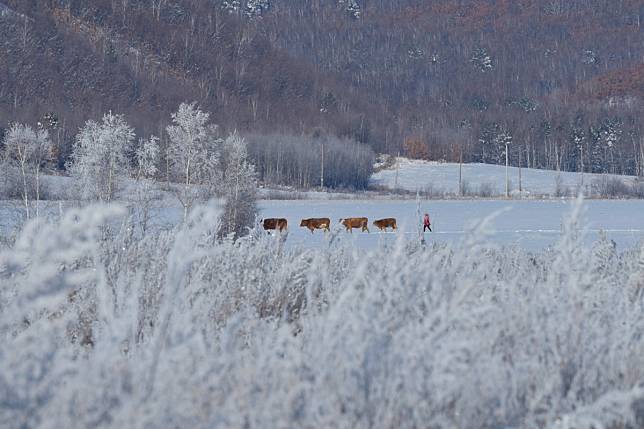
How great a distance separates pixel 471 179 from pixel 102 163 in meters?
67.8

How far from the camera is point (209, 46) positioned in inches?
6811

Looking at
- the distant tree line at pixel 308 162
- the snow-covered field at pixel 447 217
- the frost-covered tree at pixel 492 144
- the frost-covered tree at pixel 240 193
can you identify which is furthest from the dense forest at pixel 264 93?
the frost-covered tree at pixel 240 193

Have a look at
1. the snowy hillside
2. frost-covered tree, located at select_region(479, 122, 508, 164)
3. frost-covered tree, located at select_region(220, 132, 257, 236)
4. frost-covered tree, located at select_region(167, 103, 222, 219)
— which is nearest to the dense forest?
frost-covered tree, located at select_region(479, 122, 508, 164)

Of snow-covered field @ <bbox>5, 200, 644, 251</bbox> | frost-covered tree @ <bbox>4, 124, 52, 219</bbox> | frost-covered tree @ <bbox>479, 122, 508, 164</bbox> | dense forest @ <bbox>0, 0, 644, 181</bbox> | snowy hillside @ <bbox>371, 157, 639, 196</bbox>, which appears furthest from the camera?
frost-covered tree @ <bbox>479, 122, 508, 164</bbox>

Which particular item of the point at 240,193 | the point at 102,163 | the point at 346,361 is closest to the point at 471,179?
the point at 102,163

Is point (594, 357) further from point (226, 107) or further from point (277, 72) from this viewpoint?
point (277, 72)

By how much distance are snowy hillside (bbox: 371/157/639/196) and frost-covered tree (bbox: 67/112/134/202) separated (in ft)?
148

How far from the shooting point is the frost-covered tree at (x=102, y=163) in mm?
41000

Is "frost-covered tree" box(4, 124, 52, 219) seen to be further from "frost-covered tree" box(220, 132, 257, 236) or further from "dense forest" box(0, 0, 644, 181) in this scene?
"dense forest" box(0, 0, 644, 181)

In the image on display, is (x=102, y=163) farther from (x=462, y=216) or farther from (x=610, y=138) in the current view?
(x=610, y=138)

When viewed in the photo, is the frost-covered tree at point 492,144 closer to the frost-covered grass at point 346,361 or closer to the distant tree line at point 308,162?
the distant tree line at point 308,162

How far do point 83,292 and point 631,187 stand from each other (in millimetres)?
87926

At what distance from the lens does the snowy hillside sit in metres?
90.4

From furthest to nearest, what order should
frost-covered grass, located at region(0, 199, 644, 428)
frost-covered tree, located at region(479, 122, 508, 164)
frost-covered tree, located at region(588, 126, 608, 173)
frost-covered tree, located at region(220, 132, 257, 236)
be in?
1. frost-covered tree, located at region(479, 122, 508, 164)
2. frost-covered tree, located at region(588, 126, 608, 173)
3. frost-covered tree, located at region(220, 132, 257, 236)
4. frost-covered grass, located at region(0, 199, 644, 428)
